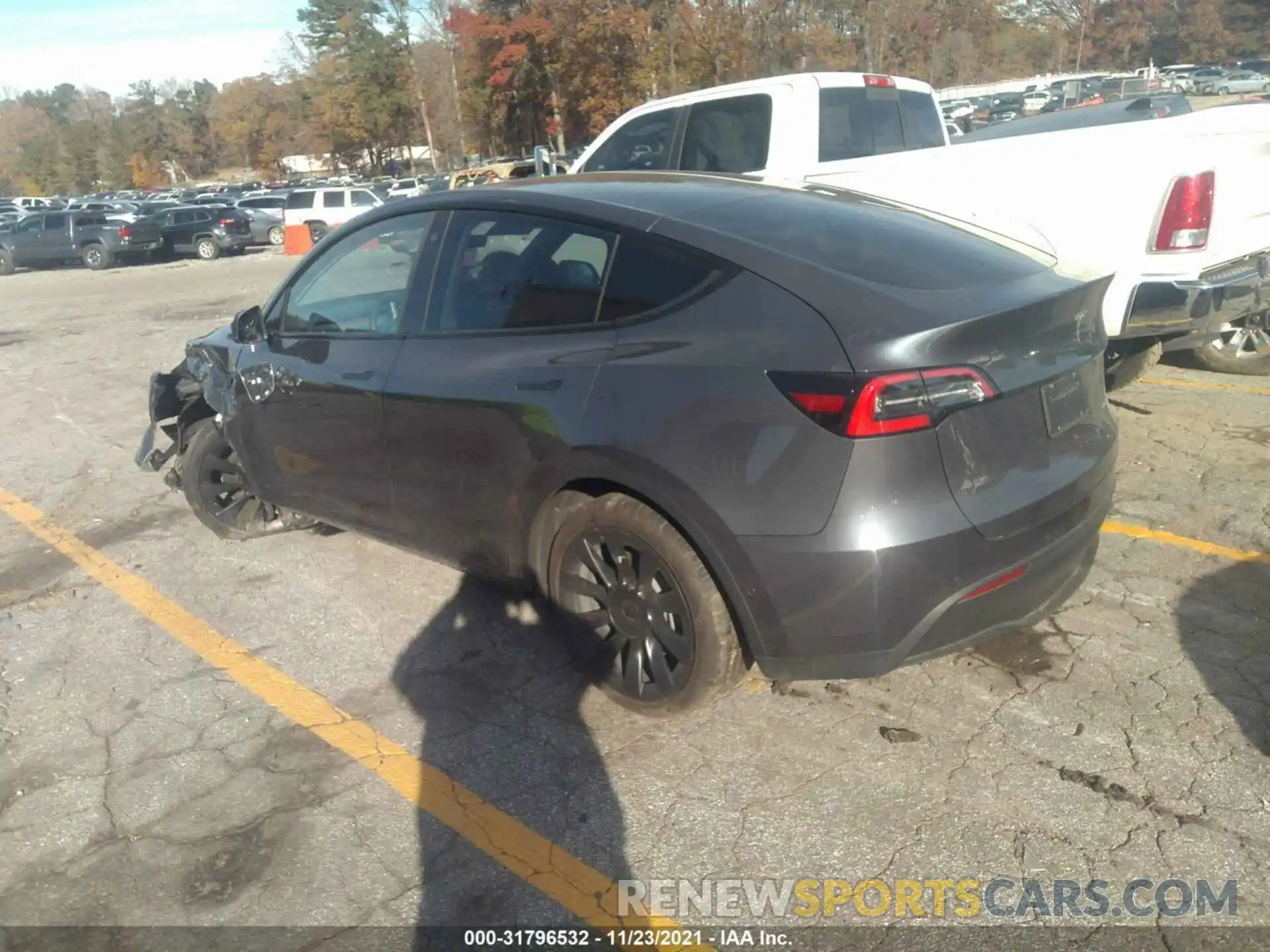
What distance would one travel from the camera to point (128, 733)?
3.80m

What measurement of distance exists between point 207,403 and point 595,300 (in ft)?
9.23

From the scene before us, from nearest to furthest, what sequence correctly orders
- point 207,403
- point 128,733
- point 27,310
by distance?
point 128,733, point 207,403, point 27,310

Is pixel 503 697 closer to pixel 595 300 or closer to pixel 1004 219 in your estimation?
pixel 595 300

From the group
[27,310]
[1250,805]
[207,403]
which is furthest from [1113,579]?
[27,310]

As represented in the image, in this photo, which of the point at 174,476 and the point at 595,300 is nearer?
the point at 595,300

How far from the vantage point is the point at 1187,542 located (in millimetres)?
4754

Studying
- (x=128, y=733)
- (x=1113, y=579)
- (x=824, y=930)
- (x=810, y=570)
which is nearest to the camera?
(x=824, y=930)

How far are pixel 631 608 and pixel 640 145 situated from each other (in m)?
5.69

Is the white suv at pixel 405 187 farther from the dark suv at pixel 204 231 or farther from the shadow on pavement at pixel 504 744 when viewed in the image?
the shadow on pavement at pixel 504 744

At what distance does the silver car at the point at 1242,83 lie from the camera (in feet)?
139

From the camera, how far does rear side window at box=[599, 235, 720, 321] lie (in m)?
3.32

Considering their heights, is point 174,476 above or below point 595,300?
below

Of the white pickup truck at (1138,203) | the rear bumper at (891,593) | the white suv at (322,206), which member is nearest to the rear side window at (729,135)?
the white pickup truck at (1138,203)

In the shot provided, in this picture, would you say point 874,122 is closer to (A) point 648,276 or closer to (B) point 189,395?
(B) point 189,395
